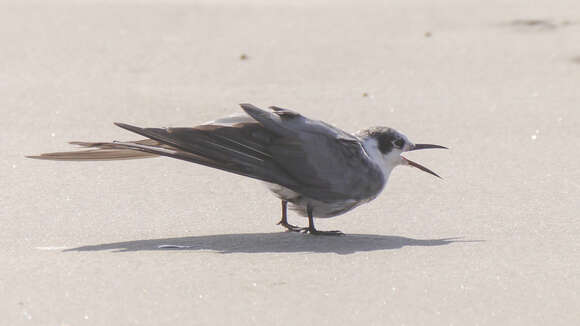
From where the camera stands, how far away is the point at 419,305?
11.7ft

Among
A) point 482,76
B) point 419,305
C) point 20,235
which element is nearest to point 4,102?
point 20,235

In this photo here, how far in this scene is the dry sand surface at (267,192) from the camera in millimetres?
3625

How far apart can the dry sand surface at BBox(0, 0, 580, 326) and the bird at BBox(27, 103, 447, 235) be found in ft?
0.61

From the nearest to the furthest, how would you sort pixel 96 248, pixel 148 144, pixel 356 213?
1. pixel 96 248
2. pixel 148 144
3. pixel 356 213

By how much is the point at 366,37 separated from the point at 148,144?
4.05 metres

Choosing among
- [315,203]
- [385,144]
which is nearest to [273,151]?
[315,203]

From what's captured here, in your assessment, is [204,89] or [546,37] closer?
[204,89]

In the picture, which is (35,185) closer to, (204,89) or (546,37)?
(204,89)

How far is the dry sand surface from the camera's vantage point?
362cm

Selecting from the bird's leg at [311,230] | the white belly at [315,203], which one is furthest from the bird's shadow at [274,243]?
the white belly at [315,203]

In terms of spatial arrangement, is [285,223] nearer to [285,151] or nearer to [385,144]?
[285,151]

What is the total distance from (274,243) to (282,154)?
0.38 m

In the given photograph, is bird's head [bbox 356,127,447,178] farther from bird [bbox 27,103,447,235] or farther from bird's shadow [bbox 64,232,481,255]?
bird's shadow [bbox 64,232,481,255]

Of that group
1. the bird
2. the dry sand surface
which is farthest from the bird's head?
the dry sand surface
